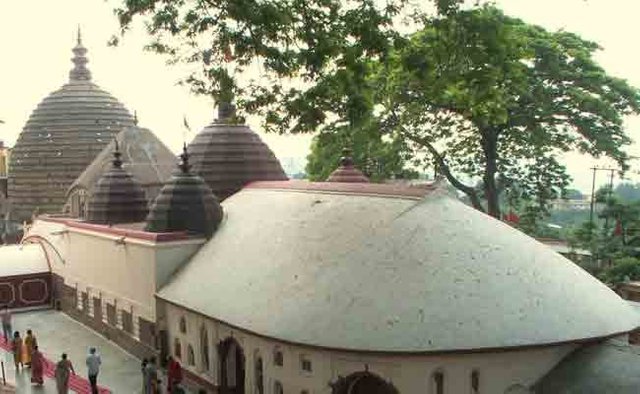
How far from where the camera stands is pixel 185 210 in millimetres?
21688

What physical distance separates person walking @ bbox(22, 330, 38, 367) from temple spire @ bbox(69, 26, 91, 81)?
2989cm

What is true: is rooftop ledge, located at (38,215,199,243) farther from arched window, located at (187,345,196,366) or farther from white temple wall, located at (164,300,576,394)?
white temple wall, located at (164,300,576,394)

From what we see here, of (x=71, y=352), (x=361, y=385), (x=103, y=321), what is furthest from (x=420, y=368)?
(x=103, y=321)

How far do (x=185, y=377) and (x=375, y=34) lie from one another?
36.3 ft

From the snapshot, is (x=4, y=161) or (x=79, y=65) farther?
(x=4, y=161)

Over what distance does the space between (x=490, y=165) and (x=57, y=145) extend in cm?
2510

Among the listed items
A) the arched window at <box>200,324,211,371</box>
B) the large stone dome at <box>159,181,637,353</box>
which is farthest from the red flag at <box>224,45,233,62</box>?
the arched window at <box>200,324,211,371</box>

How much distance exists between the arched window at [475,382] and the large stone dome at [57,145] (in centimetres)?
3252

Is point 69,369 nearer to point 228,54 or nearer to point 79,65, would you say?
point 228,54

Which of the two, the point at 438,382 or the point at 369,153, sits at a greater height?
the point at 369,153

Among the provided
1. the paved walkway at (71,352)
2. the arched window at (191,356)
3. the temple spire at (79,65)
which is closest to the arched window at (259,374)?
the arched window at (191,356)

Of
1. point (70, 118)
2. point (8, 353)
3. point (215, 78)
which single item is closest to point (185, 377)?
point (8, 353)

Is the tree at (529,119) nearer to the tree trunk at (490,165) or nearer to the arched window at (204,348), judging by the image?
the tree trunk at (490,165)

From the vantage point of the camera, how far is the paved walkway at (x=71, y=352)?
736 inches
